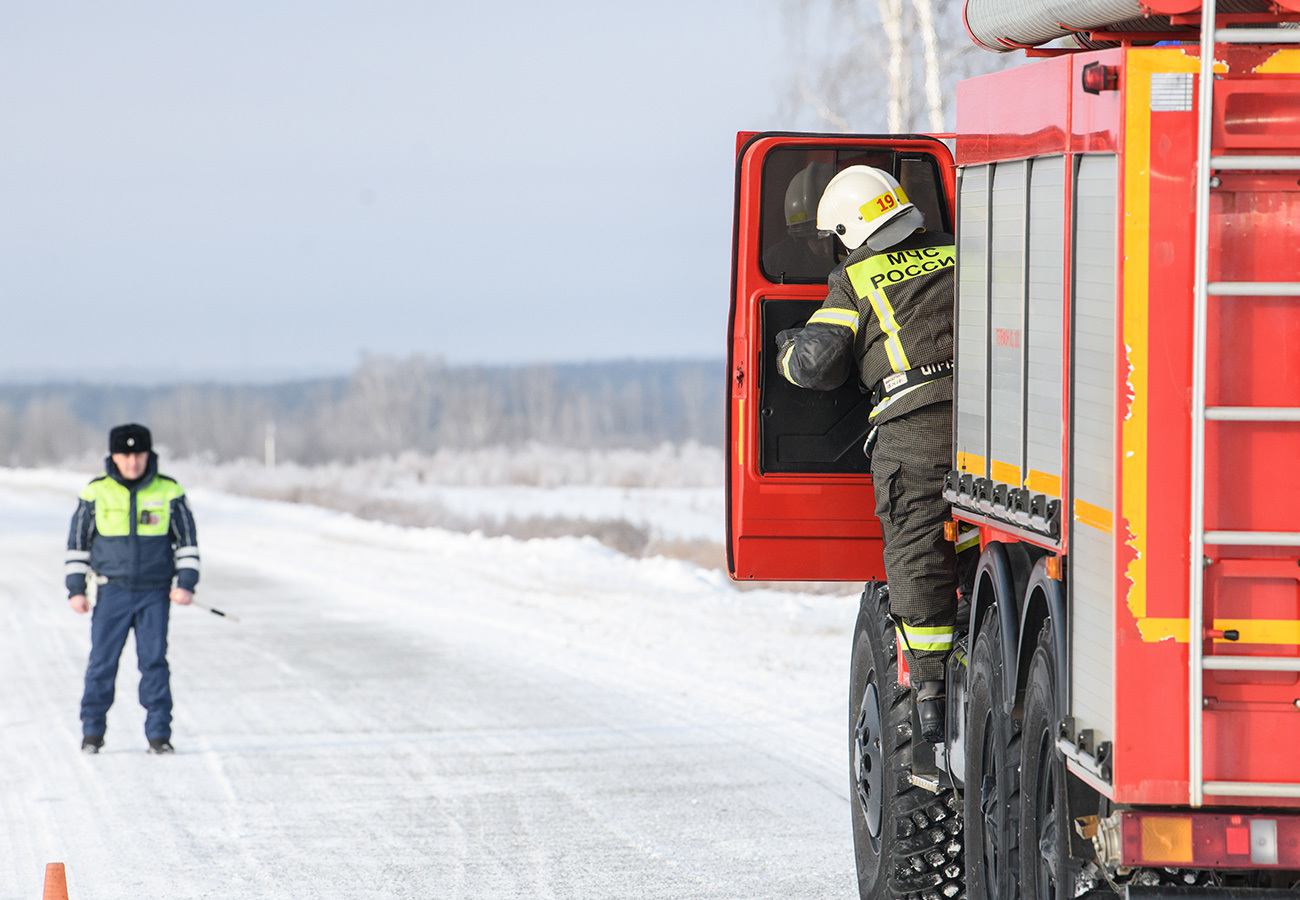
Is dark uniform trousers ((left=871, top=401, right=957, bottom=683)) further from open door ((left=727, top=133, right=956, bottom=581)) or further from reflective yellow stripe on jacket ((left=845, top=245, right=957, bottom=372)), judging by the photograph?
open door ((left=727, top=133, right=956, bottom=581))

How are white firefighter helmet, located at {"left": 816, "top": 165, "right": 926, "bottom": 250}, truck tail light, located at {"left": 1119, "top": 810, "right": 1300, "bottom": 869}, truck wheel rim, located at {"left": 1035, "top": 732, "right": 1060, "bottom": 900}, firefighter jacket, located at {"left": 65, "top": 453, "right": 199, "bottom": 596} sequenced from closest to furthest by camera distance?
truck tail light, located at {"left": 1119, "top": 810, "right": 1300, "bottom": 869}, truck wheel rim, located at {"left": 1035, "top": 732, "right": 1060, "bottom": 900}, white firefighter helmet, located at {"left": 816, "top": 165, "right": 926, "bottom": 250}, firefighter jacket, located at {"left": 65, "top": 453, "right": 199, "bottom": 596}

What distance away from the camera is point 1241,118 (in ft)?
12.0

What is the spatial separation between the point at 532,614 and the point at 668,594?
2.14 metres

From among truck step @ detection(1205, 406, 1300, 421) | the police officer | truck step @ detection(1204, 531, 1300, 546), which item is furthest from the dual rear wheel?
the police officer

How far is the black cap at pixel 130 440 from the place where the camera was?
10.0 meters

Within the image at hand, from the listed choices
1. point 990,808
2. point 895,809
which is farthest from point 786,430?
point 990,808

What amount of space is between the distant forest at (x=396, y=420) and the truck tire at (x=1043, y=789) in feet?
312

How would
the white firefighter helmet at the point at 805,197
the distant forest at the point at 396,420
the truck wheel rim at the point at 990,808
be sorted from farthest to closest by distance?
the distant forest at the point at 396,420, the white firefighter helmet at the point at 805,197, the truck wheel rim at the point at 990,808

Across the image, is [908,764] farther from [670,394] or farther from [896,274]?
[670,394]

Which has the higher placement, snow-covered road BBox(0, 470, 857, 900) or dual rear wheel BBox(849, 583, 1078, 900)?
dual rear wheel BBox(849, 583, 1078, 900)

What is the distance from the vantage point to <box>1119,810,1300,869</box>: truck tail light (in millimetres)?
3689

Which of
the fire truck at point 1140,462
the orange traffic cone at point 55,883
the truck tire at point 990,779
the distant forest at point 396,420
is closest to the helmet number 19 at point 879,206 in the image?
the fire truck at point 1140,462

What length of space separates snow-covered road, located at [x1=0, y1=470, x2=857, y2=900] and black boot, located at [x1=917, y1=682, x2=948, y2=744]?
1.34 meters

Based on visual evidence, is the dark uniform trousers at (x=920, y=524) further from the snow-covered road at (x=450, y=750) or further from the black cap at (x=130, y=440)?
the black cap at (x=130, y=440)
